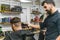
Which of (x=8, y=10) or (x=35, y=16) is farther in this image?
(x=35, y=16)

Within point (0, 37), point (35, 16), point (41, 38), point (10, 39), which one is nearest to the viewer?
point (10, 39)

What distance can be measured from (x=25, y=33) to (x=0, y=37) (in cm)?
209

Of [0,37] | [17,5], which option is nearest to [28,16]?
[17,5]

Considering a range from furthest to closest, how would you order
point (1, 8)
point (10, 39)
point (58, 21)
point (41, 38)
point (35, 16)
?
point (35, 16)
point (1, 8)
point (41, 38)
point (58, 21)
point (10, 39)

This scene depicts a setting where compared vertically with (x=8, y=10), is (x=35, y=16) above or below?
below

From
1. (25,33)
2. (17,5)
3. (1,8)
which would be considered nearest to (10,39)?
(25,33)

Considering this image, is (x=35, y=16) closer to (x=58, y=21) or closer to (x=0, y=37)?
(x=0, y=37)

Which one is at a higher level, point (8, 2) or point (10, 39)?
point (8, 2)

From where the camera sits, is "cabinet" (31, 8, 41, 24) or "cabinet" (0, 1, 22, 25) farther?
"cabinet" (31, 8, 41, 24)

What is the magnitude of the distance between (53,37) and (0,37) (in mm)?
2180

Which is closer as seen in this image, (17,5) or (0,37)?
(0,37)

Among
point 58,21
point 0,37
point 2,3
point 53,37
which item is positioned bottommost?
point 0,37

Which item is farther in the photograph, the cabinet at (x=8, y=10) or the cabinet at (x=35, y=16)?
the cabinet at (x=35, y=16)

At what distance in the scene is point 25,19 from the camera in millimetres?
5836
